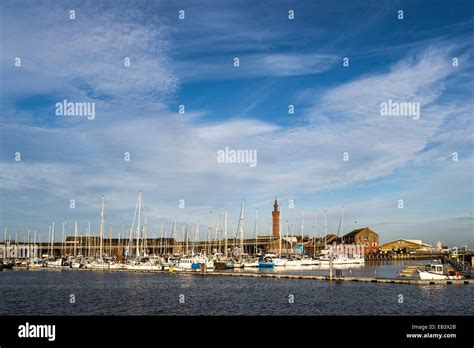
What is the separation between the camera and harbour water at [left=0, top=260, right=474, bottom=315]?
1909 inches

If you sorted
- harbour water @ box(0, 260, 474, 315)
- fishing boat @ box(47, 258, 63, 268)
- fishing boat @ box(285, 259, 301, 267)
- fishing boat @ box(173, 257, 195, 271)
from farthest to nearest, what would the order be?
fishing boat @ box(47, 258, 63, 268) < fishing boat @ box(285, 259, 301, 267) < fishing boat @ box(173, 257, 195, 271) < harbour water @ box(0, 260, 474, 315)

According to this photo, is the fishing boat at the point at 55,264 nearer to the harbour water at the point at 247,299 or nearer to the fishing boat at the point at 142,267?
the fishing boat at the point at 142,267

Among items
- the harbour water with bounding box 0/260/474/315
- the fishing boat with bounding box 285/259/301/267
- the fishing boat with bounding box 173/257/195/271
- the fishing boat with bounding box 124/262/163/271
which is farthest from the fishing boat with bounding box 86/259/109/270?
the harbour water with bounding box 0/260/474/315

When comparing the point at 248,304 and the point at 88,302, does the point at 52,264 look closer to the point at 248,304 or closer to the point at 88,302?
the point at 88,302

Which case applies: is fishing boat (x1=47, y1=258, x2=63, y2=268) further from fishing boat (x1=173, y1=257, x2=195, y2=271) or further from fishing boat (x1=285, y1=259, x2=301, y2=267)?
fishing boat (x1=285, y1=259, x2=301, y2=267)

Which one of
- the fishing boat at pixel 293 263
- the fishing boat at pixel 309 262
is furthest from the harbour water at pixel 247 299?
the fishing boat at pixel 309 262

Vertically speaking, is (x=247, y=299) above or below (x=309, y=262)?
above

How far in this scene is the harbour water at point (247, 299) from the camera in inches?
1909

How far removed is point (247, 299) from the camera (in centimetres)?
5756

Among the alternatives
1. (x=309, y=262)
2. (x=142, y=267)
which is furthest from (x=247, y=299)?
(x=309, y=262)

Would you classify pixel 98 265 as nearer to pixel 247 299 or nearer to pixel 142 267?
pixel 142 267

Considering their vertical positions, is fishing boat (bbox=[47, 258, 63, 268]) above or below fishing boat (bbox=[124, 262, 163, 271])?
below
